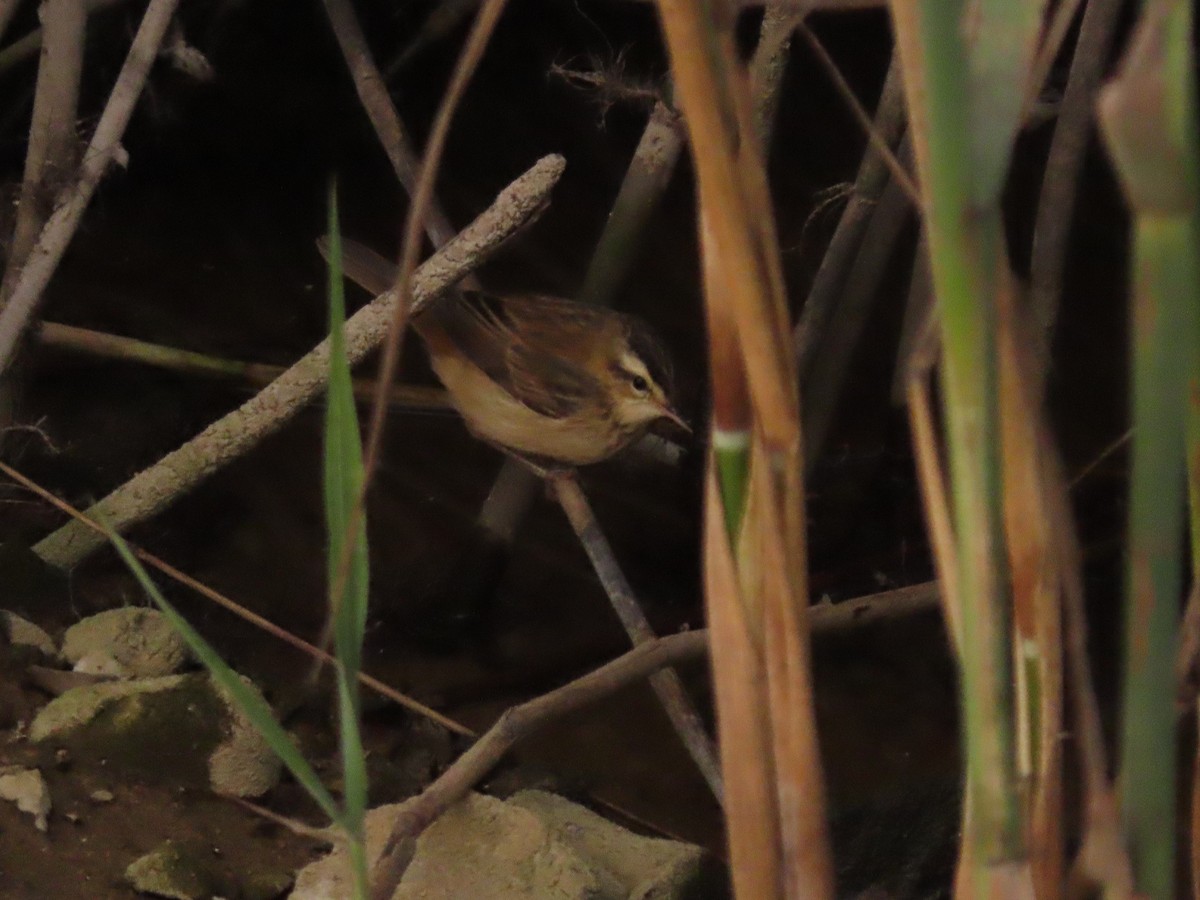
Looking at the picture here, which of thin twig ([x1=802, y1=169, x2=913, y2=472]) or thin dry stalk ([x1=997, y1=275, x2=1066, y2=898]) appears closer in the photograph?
thin dry stalk ([x1=997, y1=275, x2=1066, y2=898])

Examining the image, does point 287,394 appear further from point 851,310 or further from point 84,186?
point 851,310

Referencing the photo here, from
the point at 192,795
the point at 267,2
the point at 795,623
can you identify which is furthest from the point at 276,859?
the point at 267,2

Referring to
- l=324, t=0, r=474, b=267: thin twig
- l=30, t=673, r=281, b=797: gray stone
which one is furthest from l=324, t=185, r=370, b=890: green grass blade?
l=324, t=0, r=474, b=267: thin twig

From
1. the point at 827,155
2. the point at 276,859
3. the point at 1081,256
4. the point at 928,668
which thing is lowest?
the point at 276,859

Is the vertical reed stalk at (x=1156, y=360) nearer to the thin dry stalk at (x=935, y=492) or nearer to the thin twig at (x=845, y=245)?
the thin dry stalk at (x=935, y=492)

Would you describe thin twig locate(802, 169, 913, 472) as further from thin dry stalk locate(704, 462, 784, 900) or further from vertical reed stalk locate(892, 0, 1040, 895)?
vertical reed stalk locate(892, 0, 1040, 895)

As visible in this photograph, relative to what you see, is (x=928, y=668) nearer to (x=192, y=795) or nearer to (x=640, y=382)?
(x=640, y=382)

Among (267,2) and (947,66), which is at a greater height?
(267,2)

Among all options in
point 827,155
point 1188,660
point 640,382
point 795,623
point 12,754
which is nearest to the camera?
point 795,623
